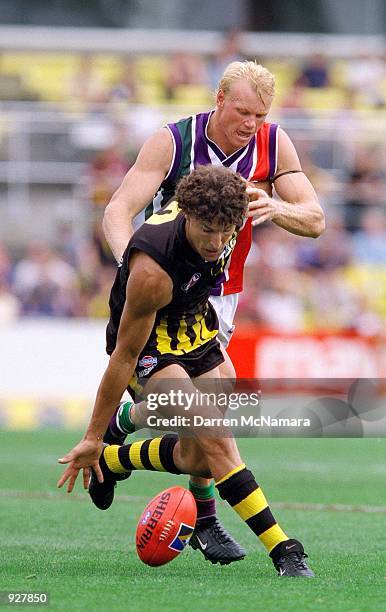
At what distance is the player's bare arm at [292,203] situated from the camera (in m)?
5.82

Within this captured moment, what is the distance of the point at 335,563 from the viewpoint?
5.85 meters

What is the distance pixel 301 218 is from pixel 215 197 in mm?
1115

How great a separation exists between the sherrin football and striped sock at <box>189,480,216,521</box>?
665 millimetres

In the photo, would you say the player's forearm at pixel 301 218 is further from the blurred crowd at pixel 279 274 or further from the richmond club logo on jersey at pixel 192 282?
the blurred crowd at pixel 279 274

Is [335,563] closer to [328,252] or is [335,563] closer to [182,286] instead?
[182,286]

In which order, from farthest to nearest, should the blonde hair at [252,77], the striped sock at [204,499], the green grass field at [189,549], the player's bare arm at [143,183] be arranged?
the striped sock at [204,499] → the player's bare arm at [143,183] → the blonde hair at [252,77] → the green grass field at [189,549]

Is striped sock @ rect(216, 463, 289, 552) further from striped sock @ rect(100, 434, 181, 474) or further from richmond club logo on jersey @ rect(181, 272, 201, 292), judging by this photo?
richmond club logo on jersey @ rect(181, 272, 201, 292)

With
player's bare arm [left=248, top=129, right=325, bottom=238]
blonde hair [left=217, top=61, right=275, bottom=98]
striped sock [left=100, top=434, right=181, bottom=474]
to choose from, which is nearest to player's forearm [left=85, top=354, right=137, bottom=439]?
striped sock [left=100, top=434, right=181, bottom=474]

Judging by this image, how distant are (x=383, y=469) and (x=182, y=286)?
5.29m

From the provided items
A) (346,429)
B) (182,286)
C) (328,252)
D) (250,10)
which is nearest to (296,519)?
(346,429)

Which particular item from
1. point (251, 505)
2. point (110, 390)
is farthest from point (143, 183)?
point (251, 505)

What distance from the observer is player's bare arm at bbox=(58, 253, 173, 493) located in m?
5.23

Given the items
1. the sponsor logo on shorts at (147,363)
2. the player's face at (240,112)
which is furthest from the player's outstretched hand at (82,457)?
the player's face at (240,112)

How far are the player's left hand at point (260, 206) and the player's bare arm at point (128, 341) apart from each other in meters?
0.52
